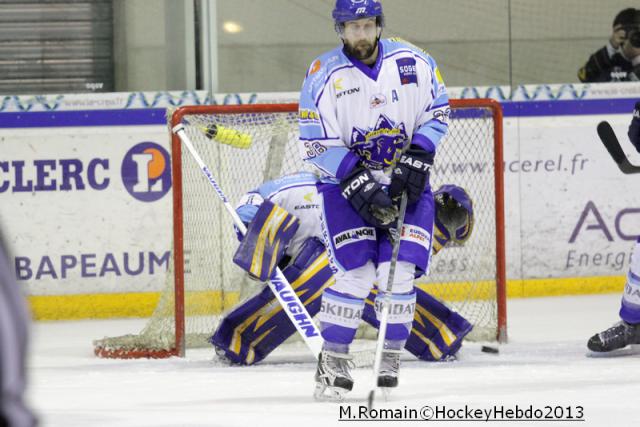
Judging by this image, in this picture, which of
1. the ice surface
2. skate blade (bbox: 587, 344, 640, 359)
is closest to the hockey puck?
the ice surface

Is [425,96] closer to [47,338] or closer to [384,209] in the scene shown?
[384,209]

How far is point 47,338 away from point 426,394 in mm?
2472

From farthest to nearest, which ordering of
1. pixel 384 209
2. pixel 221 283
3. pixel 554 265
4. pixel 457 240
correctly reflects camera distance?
1. pixel 554 265
2. pixel 221 283
3. pixel 457 240
4. pixel 384 209

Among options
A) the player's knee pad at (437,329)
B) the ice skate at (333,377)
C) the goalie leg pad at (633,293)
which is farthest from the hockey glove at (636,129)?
the ice skate at (333,377)

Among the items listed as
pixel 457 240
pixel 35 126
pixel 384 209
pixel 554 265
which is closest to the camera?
pixel 384 209

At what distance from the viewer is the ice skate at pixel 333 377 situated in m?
3.24

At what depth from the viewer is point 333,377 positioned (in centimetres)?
326

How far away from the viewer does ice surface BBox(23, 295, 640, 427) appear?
305 cm

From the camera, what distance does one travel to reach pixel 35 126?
Result: 596 centimetres

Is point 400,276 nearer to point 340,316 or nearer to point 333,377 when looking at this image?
point 340,316

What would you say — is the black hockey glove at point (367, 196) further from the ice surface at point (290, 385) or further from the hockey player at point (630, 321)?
the hockey player at point (630, 321)

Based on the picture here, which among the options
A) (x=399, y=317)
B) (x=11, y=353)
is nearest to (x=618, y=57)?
(x=399, y=317)

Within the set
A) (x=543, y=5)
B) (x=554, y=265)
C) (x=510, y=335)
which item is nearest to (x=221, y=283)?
(x=510, y=335)

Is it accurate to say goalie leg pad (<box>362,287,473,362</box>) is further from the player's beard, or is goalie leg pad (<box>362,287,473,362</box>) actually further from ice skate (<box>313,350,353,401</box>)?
the player's beard
